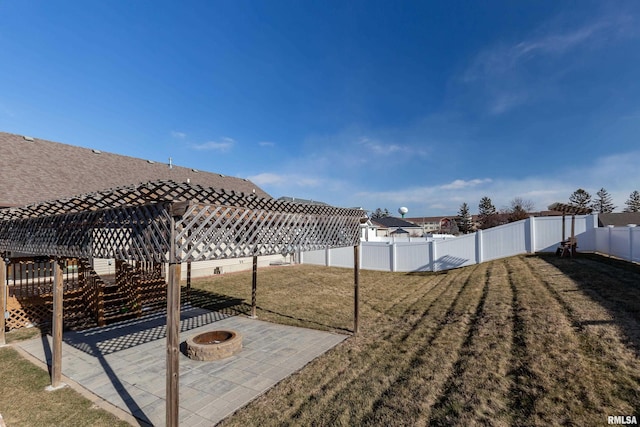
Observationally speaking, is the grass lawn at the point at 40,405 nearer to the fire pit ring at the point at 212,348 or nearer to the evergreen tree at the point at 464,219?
the fire pit ring at the point at 212,348

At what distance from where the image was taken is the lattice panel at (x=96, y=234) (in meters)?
3.39

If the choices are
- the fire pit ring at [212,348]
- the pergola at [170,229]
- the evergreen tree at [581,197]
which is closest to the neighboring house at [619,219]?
the evergreen tree at [581,197]

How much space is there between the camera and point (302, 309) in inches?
390

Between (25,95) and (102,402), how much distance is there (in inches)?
533

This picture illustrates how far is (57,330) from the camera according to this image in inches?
197

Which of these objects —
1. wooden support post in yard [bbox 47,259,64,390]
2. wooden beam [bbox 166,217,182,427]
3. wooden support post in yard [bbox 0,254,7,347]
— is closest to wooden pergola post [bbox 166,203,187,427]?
wooden beam [bbox 166,217,182,427]

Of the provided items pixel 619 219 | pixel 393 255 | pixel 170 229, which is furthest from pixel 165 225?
pixel 619 219

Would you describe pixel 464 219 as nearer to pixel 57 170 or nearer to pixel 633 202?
pixel 633 202

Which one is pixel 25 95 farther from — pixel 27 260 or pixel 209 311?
pixel 209 311

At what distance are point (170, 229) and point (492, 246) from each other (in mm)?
17218

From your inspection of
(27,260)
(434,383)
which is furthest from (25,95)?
(434,383)

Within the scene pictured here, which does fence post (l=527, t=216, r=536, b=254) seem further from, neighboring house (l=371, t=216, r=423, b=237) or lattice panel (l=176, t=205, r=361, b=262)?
neighboring house (l=371, t=216, r=423, b=237)

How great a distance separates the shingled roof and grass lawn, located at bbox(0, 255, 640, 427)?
6298mm

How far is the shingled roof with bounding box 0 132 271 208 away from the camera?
36.9 ft
